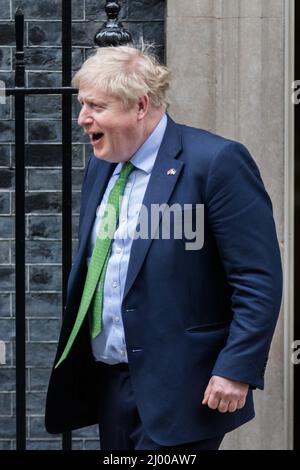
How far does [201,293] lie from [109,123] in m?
0.54

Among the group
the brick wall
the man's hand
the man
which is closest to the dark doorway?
the brick wall

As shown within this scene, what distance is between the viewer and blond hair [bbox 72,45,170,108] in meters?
3.04

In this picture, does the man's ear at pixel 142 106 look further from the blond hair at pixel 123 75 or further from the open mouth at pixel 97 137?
the open mouth at pixel 97 137

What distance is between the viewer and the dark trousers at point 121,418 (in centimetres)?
318

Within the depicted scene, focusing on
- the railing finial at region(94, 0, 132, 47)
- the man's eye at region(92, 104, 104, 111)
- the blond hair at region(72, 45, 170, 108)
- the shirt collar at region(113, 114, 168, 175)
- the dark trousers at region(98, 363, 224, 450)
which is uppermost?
the railing finial at region(94, 0, 132, 47)

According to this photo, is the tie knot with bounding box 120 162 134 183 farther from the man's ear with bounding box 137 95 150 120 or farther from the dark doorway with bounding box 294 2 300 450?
the dark doorway with bounding box 294 2 300 450

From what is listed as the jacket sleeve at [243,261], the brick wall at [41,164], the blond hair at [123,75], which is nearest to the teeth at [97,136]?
the blond hair at [123,75]

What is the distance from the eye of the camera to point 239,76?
13.9 feet

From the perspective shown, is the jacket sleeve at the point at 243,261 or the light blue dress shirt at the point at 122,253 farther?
the light blue dress shirt at the point at 122,253

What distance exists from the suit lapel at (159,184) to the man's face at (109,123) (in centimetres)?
9

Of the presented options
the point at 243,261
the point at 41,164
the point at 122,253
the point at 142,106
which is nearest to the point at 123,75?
the point at 142,106

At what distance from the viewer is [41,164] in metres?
4.47

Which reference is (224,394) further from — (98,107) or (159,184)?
(98,107)

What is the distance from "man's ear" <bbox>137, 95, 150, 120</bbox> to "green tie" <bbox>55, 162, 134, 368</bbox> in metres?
0.17
